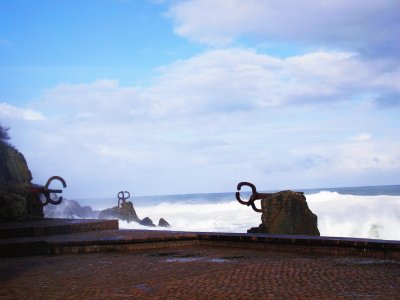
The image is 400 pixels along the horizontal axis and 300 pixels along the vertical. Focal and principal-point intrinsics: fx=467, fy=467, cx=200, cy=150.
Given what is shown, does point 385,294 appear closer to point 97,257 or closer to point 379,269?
point 379,269

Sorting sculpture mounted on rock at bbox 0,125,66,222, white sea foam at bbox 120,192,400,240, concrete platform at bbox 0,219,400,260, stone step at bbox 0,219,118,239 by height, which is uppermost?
sculpture mounted on rock at bbox 0,125,66,222

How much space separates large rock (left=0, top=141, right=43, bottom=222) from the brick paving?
7.13m

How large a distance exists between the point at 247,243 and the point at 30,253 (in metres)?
4.20

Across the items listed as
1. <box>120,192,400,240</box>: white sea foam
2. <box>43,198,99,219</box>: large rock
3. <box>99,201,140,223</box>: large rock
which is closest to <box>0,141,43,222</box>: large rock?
<box>120,192,400,240</box>: white sea foam

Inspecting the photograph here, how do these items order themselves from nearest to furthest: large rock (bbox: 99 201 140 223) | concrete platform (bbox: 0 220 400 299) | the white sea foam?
concrete platform (bbox: 0 220 400 299), the white sea foam, large rock (bbox: 99 201 140 223)

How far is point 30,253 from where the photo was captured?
9062 millimetres

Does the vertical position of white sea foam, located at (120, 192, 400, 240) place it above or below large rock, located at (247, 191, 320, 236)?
below

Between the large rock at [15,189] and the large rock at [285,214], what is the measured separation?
25.4 feet

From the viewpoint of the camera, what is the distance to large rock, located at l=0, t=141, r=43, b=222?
1486 centimetres

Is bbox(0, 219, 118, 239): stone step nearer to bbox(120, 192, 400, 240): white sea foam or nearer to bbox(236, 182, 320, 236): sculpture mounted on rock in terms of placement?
bbox(236, 182, 320, 236): sculpture mounted on rock

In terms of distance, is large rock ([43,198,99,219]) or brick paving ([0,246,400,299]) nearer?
brick paving ([0,246,400,299])

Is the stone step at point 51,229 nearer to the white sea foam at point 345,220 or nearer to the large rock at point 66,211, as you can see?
the white sea foam at point 345,220

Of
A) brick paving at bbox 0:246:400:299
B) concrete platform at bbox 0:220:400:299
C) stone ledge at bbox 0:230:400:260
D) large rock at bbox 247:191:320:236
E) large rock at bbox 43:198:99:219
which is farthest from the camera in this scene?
large rock at bbox 43:198:99:219

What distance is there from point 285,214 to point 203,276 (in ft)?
22.8
